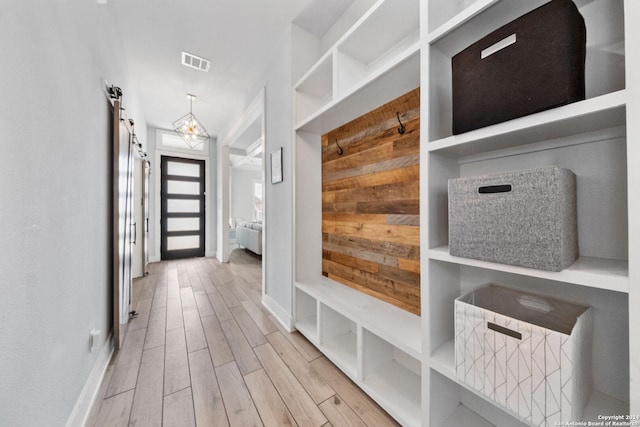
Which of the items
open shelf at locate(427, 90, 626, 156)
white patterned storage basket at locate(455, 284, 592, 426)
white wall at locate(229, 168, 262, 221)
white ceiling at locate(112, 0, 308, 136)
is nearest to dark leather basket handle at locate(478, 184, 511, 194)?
open shelf at locate(427, 90, 626, 156)

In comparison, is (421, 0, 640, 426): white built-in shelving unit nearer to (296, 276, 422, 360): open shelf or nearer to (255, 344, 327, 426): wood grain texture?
(296, 276, 422, 360): open shelf

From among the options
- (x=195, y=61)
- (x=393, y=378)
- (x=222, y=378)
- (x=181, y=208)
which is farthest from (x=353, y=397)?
(x=181, y=208)

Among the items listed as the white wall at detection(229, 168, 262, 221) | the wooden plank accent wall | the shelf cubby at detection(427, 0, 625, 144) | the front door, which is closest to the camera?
the shelf cubby at detection(427, 0, 625, 144)

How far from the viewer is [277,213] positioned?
233cm

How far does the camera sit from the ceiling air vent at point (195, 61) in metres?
2.55

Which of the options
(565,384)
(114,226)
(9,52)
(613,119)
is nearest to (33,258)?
(9,52)

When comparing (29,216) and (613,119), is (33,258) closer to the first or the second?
(29,216)

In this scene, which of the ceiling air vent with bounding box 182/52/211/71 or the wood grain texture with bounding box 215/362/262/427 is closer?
the wood grain texture with bounding box 215/362/262/427

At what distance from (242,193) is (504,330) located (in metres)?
8.65

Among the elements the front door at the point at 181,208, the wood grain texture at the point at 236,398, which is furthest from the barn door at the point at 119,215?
the front door at the point at 181,208

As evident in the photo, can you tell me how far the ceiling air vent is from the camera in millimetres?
2553

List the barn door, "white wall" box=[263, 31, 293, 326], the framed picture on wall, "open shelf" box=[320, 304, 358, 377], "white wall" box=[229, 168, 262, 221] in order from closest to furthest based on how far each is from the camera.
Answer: "open shelf" box=[320, 304, 358, 377]
the barn door
"white wall" box=[263, 31, 293, 326]
the framed picture on wall
"white wall" box=[229, 168, 262, 221]

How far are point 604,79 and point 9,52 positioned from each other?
189 centimetres

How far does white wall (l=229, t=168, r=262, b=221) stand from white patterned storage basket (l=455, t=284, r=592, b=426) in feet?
27.4
